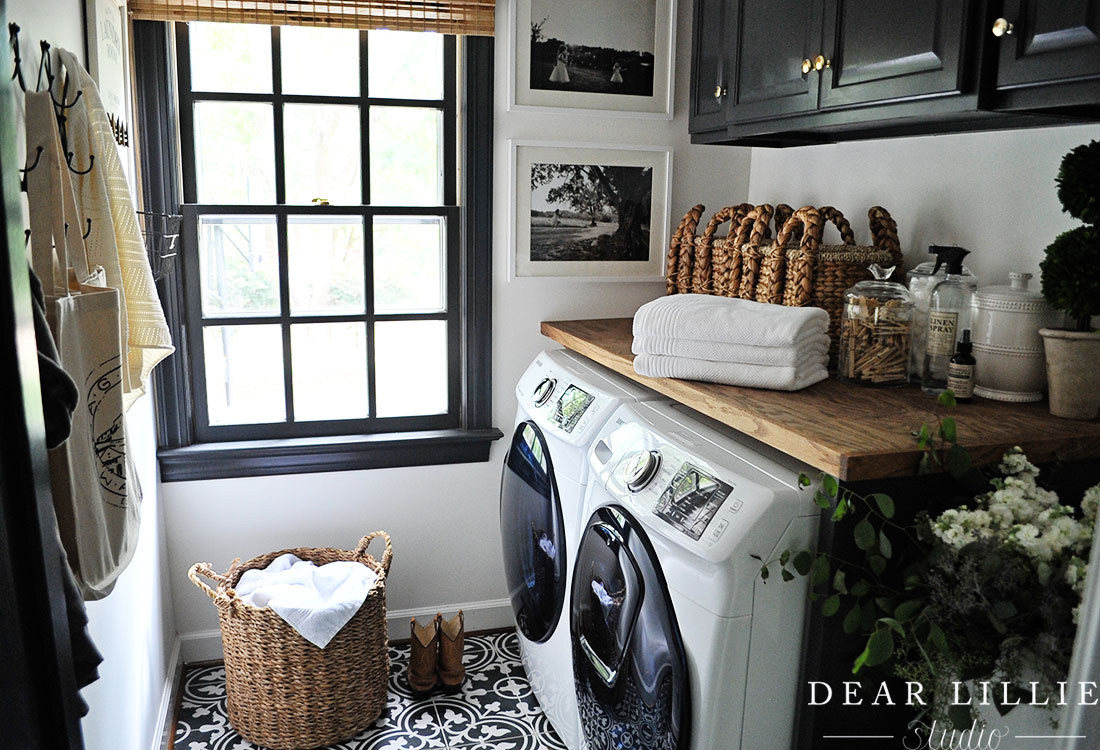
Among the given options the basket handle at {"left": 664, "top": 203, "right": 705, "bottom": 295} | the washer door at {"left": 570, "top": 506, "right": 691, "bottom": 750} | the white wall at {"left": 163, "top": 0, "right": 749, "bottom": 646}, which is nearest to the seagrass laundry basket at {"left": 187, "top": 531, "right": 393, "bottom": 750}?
the white wall at {"left": 163, "top": 0, "right": 749, "bottom": 646}

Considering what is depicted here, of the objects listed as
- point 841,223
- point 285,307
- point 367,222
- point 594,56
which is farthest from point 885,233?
point 285,307

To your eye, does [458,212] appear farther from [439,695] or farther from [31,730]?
[31,730]

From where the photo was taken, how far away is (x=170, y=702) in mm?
2305

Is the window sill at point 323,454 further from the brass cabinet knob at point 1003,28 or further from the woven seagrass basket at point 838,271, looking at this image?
the brass cabinet knob at point 1003,28

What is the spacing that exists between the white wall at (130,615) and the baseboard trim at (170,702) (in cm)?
2

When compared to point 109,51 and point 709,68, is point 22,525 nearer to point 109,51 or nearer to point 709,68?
point 109,51

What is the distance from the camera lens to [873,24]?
151 cm

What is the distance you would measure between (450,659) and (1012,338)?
1673 mm

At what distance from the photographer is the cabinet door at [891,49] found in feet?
4.42

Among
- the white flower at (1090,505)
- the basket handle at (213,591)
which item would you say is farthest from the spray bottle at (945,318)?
the basket handle at (213,591)

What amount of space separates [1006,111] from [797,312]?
50 cm

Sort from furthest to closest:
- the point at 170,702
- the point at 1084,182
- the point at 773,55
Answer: the point at 170,702, the point at 773,55, the point at 1084,182

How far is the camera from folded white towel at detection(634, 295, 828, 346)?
5.33 feet

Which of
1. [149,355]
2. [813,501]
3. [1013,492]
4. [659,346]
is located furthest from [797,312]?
[149,355]
